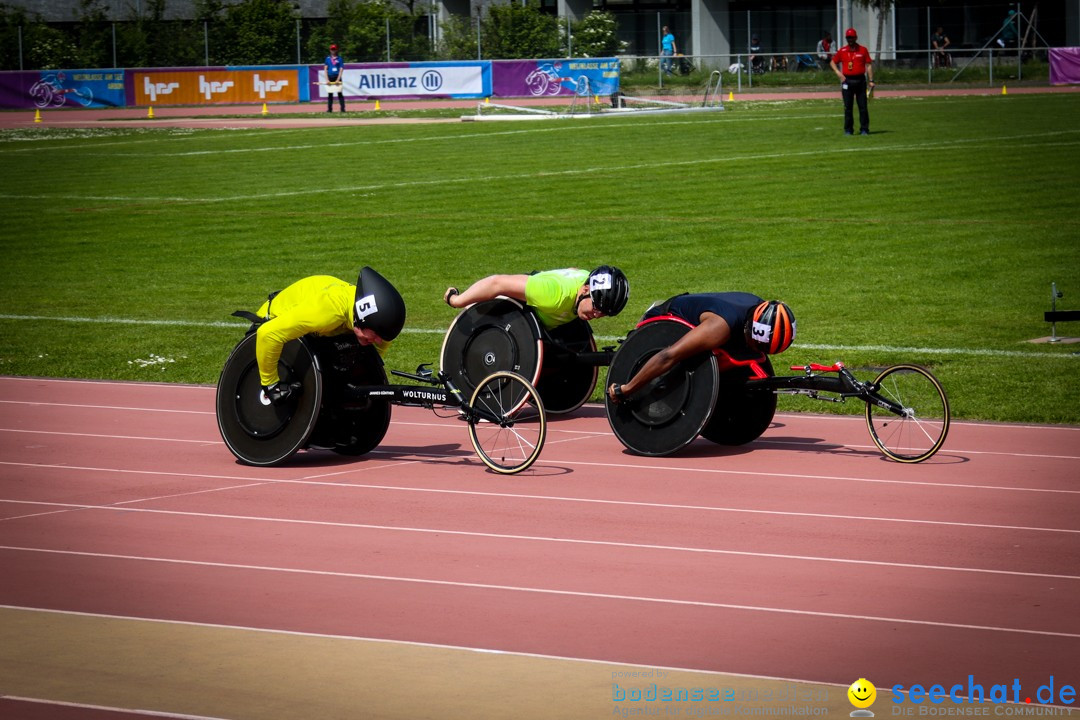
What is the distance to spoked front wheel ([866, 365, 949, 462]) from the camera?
1076 cm

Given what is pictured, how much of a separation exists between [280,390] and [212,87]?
54486mm

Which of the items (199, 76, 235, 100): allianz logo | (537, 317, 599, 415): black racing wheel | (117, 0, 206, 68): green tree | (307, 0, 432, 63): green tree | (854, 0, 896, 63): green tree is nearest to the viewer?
(537, 317, 599, 415): black racing wheel

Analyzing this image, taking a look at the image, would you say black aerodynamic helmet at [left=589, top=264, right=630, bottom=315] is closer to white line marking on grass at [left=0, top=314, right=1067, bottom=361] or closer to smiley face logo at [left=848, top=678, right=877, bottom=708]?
white line marking on grass at [left=0, top=314, right=1067, bottom=361]

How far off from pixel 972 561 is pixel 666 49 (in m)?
56.3

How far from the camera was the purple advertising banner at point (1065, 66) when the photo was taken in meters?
54.3

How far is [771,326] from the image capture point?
10781 millimetres

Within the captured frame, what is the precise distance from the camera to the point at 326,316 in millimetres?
10805

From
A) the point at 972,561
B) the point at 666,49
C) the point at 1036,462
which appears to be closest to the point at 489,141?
the point at 666,49

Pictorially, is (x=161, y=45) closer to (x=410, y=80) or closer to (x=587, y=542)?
(x=410, y=80)

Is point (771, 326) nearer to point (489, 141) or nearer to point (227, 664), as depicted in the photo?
point (227, 664)

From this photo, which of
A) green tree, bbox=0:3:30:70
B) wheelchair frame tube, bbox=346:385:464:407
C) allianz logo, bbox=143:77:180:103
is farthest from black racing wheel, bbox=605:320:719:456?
green tree, bbox=0:3:30:70

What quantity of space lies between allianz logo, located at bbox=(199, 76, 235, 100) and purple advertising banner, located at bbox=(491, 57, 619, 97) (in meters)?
11.1

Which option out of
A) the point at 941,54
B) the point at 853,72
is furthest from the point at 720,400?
the point at 941,54

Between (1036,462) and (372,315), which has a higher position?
(372,315)
